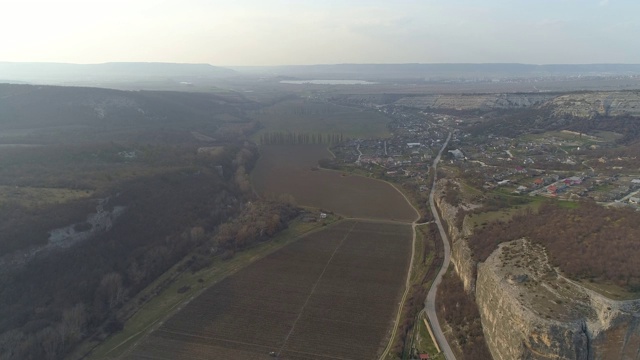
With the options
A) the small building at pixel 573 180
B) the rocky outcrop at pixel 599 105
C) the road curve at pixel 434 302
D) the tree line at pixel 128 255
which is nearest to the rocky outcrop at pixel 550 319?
the road curve at pixel 434 302

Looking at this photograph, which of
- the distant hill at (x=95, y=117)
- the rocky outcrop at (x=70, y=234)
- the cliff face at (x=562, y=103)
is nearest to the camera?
the rocky outcrop at (x=70, y=234)

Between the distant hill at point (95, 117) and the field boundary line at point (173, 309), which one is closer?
the field boundary line at point (173, 309)

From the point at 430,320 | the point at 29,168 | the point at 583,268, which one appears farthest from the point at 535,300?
the point at 29,168

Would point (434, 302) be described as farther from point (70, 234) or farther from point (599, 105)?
point (599, 105)

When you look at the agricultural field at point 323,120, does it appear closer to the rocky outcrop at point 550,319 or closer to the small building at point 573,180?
the small building at point 573,180

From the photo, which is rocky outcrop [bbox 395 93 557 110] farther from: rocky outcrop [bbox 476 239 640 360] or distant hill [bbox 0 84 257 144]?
rocky outcrop [bbox 476 239 640 360]

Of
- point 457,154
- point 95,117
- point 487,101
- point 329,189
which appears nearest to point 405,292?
point 329,189

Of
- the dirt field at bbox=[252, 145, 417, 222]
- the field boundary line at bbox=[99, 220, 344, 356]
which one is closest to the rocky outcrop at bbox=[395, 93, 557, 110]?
the dirt field at bbox=[252, 145, 417, 222]
